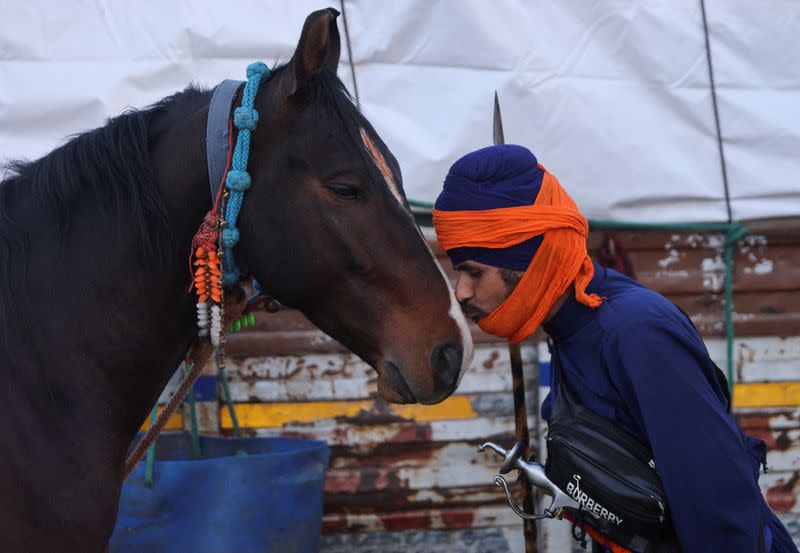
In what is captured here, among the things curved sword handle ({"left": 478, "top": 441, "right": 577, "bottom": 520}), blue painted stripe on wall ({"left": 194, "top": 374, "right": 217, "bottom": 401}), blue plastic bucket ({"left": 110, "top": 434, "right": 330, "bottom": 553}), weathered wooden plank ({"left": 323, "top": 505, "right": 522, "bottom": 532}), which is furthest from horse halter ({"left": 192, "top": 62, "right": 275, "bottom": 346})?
weathered wooden plank ({"left": 323, "top": 505, "right": 522, "bottom": 532})

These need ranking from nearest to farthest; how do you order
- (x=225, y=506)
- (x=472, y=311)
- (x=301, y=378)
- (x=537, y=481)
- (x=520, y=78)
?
(x=537, y=481), (x=472, y=311), (x=225, y=506), (x=520, y=78), (x=301, y=378)

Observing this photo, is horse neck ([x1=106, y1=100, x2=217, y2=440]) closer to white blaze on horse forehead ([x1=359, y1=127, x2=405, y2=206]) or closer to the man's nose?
white blaze on horse forehead ([x1=359, y1=127, x2=405, y2=206])

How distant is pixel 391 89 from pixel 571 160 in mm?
815

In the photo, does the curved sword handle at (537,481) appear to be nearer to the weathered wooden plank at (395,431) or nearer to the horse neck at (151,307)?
the horse neck at (151,307)

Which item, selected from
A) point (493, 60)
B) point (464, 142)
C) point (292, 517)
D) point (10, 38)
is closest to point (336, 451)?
point (292, 517)

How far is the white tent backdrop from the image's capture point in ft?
10.6

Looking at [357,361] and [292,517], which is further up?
[357,361]

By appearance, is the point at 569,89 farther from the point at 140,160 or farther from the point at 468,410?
the point at 140,160

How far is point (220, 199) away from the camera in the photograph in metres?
1.62

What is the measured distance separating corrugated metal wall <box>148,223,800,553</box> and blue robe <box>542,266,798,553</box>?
6.62 feet

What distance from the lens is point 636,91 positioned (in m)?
3.46

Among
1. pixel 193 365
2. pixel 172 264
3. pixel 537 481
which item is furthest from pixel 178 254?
pixel 537 481

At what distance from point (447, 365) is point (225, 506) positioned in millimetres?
1337

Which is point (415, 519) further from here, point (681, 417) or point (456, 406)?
point (681, 417)
